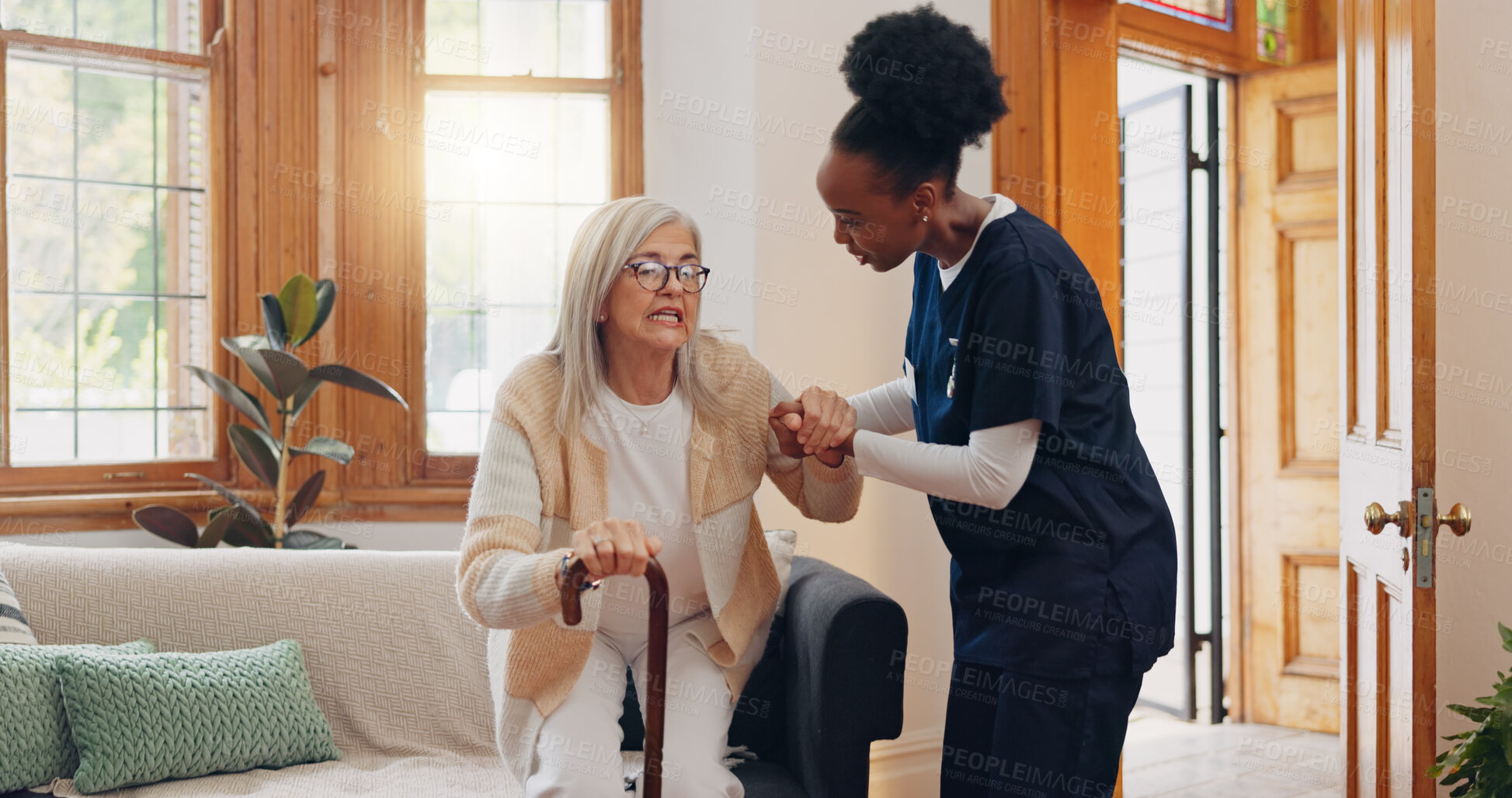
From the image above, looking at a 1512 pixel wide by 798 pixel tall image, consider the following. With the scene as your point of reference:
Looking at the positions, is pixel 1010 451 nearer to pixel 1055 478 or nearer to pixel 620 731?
pixel 1055 478

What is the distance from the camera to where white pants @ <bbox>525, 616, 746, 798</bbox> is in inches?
64.2

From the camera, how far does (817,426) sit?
169 centimetres

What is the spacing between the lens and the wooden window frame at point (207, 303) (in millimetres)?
3268

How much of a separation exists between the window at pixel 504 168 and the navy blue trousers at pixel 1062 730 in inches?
96.2

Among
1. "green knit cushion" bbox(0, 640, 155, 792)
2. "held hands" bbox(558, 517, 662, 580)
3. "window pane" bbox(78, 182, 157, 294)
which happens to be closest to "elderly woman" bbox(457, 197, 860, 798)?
"held hands" bbox(558, 517, 662, 580)

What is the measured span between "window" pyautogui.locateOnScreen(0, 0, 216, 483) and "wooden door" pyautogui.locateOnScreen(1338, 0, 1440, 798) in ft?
10.4

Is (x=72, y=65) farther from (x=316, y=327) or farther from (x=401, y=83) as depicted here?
(x=316, y=327)

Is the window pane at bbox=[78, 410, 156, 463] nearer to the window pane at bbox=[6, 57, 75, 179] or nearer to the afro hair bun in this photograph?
the window pane at bbox=[6, 57, 75, 179]

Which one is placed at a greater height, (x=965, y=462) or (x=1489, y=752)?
(x=965, y=462)

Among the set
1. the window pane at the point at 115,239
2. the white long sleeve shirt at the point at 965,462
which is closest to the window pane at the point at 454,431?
the window pane at the point at 115,239

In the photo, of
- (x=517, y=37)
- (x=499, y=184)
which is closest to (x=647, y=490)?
(x=499, y=184)

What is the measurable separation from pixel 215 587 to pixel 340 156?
69.2 inches

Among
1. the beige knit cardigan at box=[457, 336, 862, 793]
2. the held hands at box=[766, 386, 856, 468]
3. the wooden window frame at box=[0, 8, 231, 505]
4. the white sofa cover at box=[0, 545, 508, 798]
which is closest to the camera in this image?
the beige knit cardigan at box=[457, 336, 862, 793]

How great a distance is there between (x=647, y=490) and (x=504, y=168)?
2181mm
